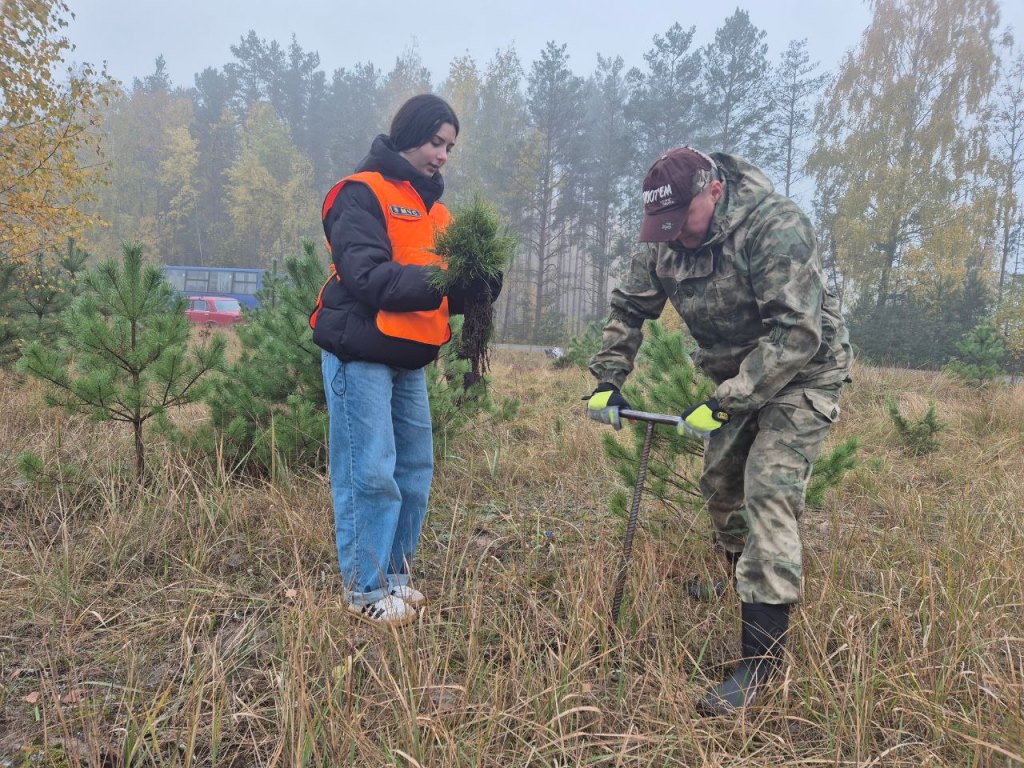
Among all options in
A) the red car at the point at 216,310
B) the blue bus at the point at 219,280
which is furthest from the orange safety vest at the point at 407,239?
the blue bus at the point at 219,280

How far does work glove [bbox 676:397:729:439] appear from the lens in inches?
80.9

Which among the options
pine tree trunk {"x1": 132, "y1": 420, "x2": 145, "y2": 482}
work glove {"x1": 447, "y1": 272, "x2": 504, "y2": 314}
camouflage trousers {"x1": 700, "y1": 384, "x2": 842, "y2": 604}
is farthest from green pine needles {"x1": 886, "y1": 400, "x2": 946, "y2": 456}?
pine tree trunk {"x1": 132, "y1": 420, "x2": 145, "y2": 482}

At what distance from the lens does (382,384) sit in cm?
233

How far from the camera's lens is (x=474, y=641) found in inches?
74.8

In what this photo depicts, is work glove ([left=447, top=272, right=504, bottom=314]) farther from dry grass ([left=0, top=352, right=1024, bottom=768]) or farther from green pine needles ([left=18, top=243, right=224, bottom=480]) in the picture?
green pine needles ([left=18, top=243, right=224, bottom=480])

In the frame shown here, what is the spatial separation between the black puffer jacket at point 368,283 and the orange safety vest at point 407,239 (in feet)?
0.09

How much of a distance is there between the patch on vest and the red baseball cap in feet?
2.76

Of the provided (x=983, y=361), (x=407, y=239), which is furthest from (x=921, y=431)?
(x=407, y=239)

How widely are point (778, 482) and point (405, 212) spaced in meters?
1.61

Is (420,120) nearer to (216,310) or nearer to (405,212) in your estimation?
(405,212)

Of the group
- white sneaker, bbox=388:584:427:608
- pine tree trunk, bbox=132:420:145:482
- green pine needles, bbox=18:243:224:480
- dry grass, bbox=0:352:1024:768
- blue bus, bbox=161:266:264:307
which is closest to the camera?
dry grass, bbox=0:352:1024:768

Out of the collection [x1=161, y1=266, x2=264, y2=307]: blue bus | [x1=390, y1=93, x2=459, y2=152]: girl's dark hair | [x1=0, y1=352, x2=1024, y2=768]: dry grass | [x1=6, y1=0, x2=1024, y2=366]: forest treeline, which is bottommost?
[x1=0, y1=352, x2=1024, y2=768]: dry grass

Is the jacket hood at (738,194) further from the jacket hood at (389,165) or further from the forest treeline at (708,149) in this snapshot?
the forest treeline at (708,149)

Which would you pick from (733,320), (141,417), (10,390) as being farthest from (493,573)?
(10,390)
